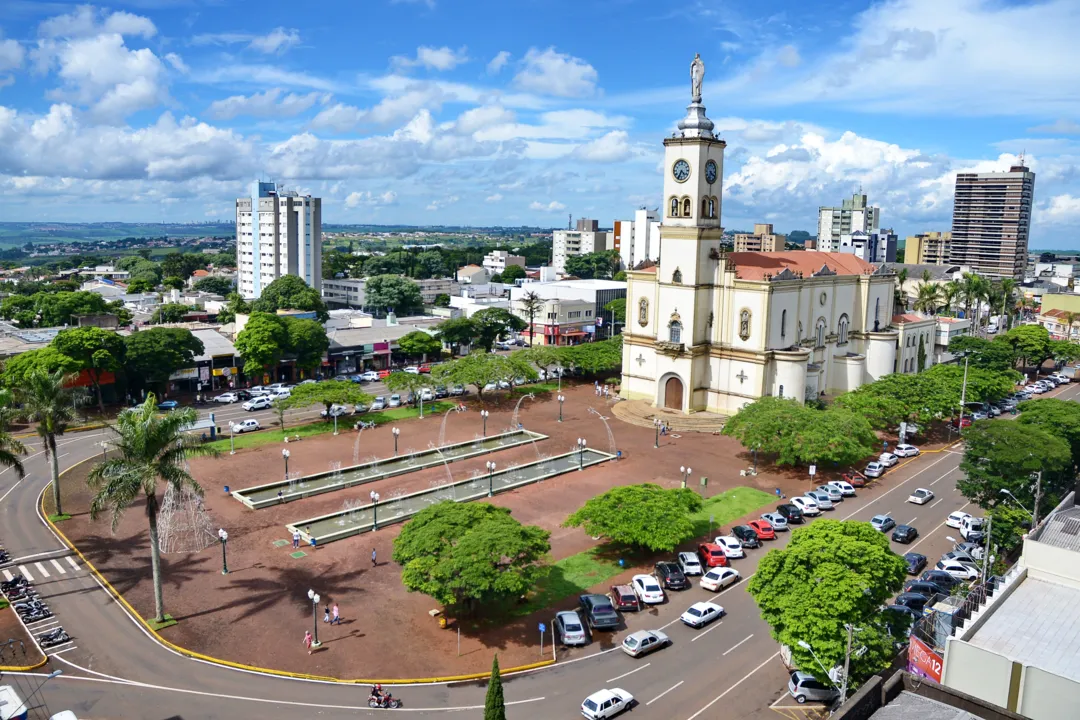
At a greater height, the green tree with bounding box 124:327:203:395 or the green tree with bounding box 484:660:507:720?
the green tree with bounding box 124:327:203:395

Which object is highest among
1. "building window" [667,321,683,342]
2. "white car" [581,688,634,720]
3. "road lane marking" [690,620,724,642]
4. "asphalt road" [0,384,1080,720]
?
"building window" [667,321,683,342]

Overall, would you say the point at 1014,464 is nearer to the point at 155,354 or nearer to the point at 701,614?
the point at 701,614

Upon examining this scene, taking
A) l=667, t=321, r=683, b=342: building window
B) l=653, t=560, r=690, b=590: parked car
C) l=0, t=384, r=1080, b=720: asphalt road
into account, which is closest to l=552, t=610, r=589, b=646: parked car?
l=0, t=384, r=1080, b=720: asphalt road

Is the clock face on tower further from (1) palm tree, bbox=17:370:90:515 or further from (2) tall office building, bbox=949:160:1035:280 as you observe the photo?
(2) tall office building, bbox=949:160:1035:280

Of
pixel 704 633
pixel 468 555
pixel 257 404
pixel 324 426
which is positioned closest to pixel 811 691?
pixel 704 633

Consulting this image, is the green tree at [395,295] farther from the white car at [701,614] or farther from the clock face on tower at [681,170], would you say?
the white car at [701,614]

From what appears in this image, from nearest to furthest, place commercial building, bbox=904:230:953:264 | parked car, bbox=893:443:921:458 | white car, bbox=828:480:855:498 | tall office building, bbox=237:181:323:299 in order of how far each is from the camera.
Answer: white car, bbox=828:480:855:498
parked car, bbox=893:443:921:458
tall office building, bbox=237:181:323:299
commercial building, bbox=904:230:953:264
